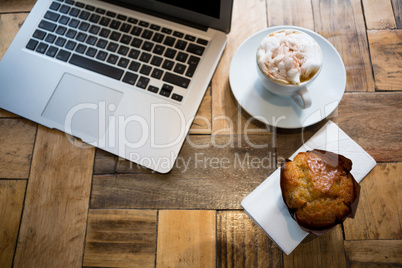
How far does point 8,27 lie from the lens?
2.47 ft

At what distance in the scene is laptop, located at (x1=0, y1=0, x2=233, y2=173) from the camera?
2.04 ft

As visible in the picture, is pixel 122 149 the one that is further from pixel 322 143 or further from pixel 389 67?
pixel 389 67

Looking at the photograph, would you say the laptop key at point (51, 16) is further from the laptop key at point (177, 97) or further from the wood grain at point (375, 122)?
the wood grain at point (375, 122)

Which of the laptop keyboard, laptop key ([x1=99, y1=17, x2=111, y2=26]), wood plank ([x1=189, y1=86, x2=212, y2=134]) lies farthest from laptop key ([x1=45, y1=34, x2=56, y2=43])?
wood plank ([x1=189, y1=86, x2=212, y2=134])

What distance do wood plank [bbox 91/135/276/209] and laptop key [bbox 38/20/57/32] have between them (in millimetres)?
341

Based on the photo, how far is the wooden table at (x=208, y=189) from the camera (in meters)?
0.60

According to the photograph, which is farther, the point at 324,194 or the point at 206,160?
the point at 206,160

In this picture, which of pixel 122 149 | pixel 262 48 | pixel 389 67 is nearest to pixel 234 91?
pixel 262 48

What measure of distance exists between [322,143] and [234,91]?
207 millimetres

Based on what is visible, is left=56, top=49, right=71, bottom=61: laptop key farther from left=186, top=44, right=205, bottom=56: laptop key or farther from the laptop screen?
left=186, top=44, right=205, bottom=56: laptop key

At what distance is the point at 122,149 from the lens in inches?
24.3

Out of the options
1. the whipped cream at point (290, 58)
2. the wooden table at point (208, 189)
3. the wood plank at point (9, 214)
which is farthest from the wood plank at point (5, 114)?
the whipped cream at point (290, 58)

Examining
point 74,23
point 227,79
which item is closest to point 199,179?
point 227,79

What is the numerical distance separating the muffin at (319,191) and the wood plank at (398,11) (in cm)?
42
